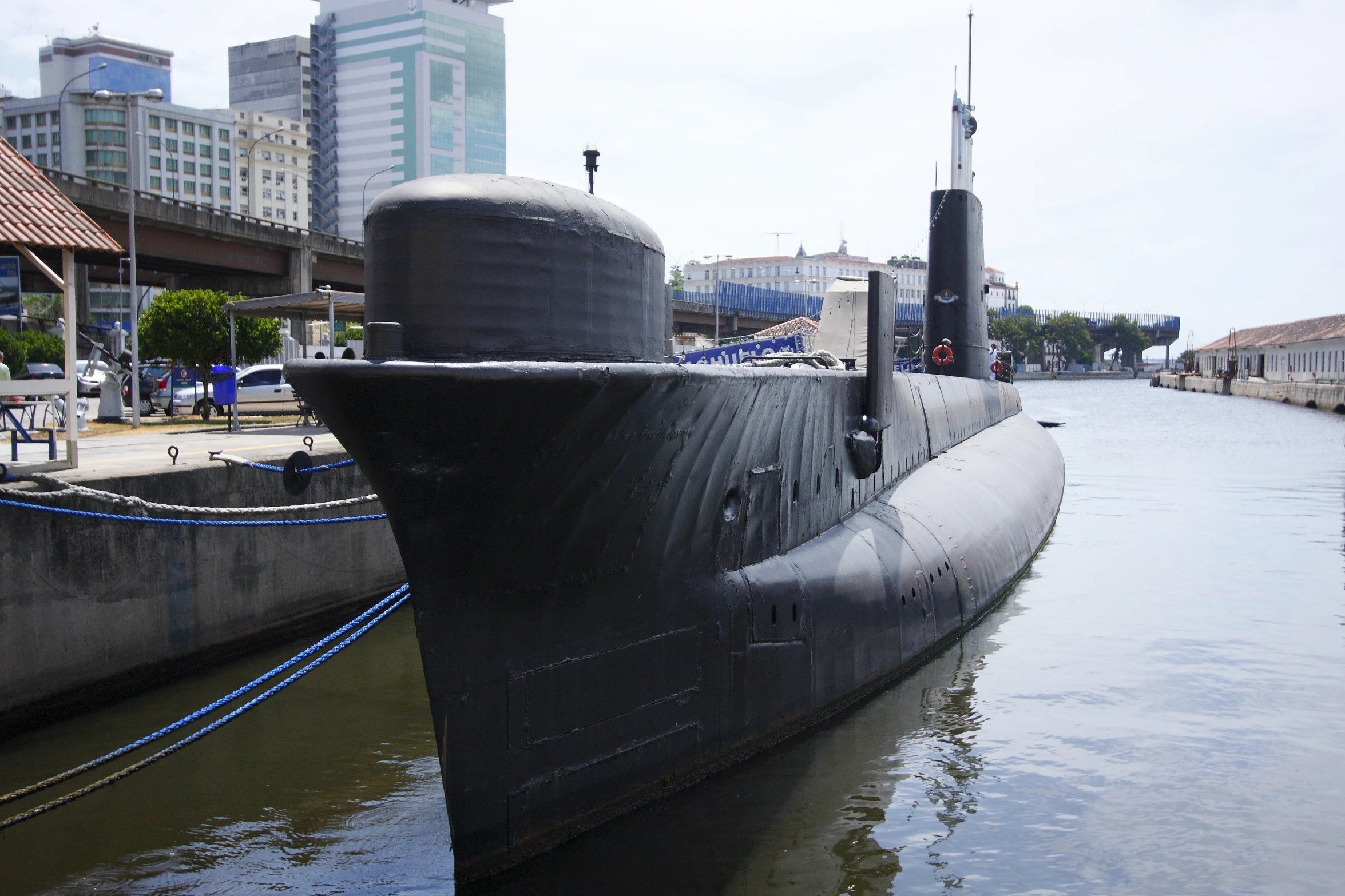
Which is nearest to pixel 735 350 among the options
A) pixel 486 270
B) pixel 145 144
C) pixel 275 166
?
pixel 486 270

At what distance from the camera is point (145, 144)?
122250mm

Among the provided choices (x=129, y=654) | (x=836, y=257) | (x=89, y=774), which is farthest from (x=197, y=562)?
(x=836, y=257)

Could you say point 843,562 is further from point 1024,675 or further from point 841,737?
point 1024,675

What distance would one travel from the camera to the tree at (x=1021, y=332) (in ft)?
401

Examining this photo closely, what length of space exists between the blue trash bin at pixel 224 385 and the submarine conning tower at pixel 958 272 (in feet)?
42.0

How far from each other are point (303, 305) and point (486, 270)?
52.1ft

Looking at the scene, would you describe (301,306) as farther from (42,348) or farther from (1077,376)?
(1077,376)

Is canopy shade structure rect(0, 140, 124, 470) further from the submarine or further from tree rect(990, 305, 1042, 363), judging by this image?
tree rect(990, 305, 1042, 363)

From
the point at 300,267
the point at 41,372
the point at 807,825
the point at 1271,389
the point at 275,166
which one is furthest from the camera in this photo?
the point at 275,166

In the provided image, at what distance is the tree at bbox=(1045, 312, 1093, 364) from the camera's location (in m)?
143

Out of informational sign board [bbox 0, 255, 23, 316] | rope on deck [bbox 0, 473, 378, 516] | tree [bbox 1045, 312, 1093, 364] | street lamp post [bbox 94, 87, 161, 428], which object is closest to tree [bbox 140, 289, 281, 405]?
street lamp post [bbox 94, 87, 161, 428]

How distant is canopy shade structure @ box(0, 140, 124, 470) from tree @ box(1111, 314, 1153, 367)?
160m

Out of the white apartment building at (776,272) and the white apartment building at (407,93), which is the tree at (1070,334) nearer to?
the white apartment building at (776,272)

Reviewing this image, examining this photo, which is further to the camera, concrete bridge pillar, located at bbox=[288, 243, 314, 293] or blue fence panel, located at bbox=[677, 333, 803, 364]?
concrete bridge pillar, located at bbox=[288, 243, 314, 293]
